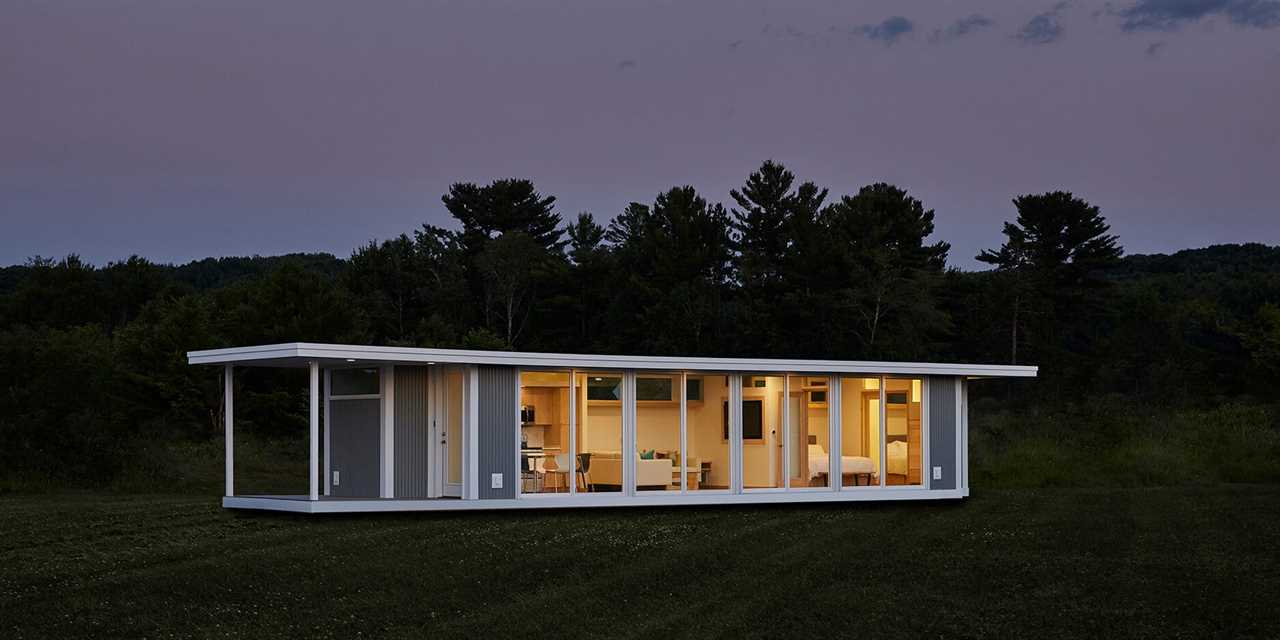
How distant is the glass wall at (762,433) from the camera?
18688 mm

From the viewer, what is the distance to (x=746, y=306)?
4194cm

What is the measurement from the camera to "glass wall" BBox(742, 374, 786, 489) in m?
18.7

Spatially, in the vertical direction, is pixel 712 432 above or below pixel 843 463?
above

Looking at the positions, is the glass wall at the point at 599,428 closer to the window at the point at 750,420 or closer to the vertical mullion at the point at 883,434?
the window at the point at 750,420

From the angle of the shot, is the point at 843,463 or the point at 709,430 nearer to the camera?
the point at 709,430

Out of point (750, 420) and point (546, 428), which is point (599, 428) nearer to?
point (546, 428)

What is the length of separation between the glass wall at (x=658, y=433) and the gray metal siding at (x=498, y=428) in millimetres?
1814

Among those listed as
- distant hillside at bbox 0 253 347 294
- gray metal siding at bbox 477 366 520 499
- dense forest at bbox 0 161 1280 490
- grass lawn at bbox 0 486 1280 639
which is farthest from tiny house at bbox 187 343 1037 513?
distant hillside at bbox 0 253 347 294

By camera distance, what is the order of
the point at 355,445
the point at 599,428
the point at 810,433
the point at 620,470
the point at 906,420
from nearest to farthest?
the point at 355,445 → the point at 620,470 → the point at 599,428 → the point at 810,433 → the point at 906,420

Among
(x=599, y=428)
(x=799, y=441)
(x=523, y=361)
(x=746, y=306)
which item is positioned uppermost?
(x=746, y=306)

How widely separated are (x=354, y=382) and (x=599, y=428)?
117 inches

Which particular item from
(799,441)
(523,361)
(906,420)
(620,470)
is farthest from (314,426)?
(906,420)

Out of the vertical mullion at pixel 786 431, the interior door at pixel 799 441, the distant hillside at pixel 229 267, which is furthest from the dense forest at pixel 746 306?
the vertical mullion at pixel 786 431

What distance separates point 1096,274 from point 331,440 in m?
34.2
